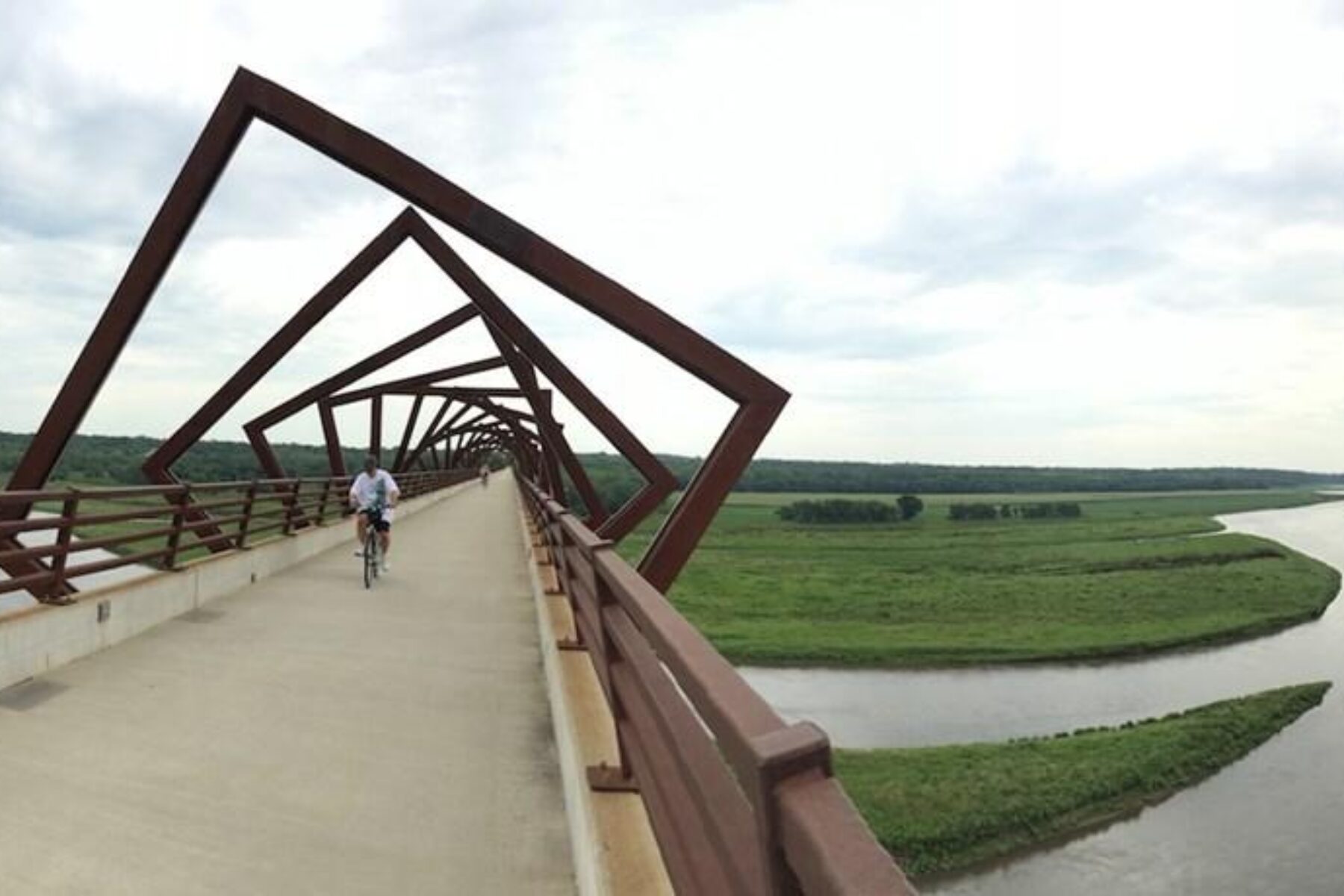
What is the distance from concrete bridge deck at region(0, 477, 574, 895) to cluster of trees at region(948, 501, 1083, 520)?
392ft

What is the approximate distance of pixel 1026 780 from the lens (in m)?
25.0

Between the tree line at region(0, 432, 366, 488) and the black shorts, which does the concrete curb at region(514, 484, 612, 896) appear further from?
the tree line at region(0, 432, 366, 488)

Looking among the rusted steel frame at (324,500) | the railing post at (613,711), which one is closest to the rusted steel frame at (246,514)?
the rusted steel frame at (324,500)

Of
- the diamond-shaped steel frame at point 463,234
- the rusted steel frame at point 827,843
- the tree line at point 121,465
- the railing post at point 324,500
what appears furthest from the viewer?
the tree line at point 121,465

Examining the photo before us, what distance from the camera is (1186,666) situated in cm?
4119

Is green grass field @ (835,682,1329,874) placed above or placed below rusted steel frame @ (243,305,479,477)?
below

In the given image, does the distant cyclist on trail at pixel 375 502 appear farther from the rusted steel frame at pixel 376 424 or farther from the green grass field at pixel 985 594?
the green grass field at pixel 985 594

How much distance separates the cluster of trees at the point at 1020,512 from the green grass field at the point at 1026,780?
9300 centimetres

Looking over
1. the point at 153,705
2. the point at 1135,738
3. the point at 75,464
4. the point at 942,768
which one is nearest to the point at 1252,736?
the point at 1135,738

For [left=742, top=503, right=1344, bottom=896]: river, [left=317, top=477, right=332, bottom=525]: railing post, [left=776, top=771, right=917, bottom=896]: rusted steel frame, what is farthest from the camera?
[left=742, top=503, right=1344, bottom=896]: river

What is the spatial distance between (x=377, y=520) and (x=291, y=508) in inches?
154

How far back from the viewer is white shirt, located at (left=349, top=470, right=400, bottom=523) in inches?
467

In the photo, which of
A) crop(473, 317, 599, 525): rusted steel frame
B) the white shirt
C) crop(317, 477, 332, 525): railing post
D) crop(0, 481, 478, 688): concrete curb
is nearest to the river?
crop(473, 317, 599, 525): rusted steel frame

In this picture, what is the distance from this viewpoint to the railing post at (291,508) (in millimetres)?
14742
